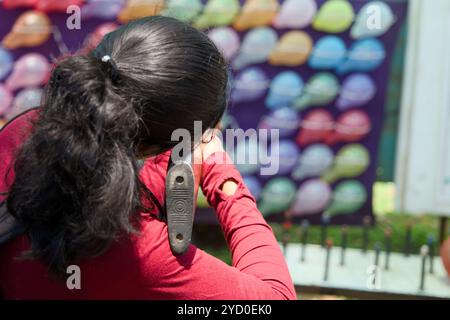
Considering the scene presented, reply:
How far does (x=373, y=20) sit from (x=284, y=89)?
589mm

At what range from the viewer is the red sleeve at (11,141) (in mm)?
923

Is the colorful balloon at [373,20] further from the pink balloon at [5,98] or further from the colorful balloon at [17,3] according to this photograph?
the pink balloon at [5,98]

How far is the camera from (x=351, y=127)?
11.2 feet

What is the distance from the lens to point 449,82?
325cm

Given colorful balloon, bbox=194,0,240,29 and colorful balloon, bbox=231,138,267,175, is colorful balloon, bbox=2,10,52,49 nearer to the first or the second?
colorful balloon, bbox=194,0,240,29

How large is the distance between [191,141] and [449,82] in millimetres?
2625

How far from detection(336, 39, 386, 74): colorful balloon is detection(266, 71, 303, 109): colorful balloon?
0.77 ft

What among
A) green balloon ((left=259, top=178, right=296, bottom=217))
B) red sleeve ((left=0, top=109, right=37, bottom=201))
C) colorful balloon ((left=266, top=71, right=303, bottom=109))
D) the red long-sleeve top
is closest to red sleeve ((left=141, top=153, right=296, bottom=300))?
the red long-sleeve top

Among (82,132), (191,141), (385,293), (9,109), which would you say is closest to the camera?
(82,132)

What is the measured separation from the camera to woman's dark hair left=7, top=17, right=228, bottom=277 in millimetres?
846
